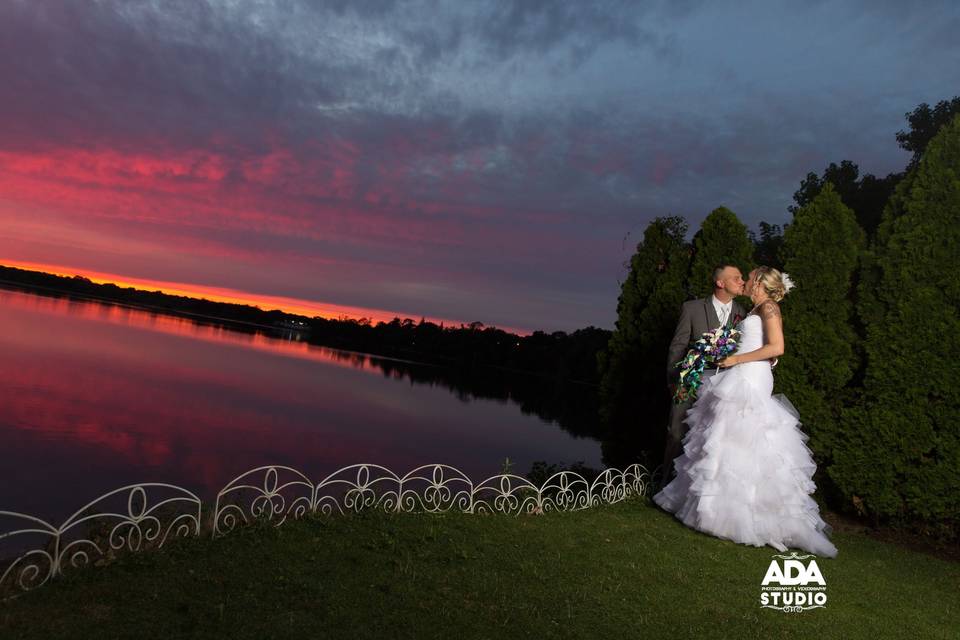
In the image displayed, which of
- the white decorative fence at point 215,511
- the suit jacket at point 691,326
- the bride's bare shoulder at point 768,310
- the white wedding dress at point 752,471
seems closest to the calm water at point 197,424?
the white decorative fence at point 215,511

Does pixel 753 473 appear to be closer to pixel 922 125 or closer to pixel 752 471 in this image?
pixel 752 471

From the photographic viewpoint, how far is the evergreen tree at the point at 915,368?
7121 mm

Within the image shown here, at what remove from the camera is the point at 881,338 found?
759 centimetres

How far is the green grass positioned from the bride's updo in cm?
249

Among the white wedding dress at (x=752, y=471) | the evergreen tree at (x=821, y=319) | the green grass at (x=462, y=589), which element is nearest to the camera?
the green grass at (x=462, y=589)

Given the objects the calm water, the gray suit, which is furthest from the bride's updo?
the calm water

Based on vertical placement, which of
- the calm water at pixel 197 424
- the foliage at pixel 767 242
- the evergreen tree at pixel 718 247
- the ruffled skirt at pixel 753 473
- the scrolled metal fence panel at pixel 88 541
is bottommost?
the calm water at pixel 197 424

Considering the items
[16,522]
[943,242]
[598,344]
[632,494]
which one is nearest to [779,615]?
[632,494]

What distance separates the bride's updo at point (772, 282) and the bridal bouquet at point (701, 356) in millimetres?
515

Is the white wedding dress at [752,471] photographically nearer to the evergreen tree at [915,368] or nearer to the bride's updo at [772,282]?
the bride's updo at [772,282]

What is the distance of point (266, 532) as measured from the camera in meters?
4.93

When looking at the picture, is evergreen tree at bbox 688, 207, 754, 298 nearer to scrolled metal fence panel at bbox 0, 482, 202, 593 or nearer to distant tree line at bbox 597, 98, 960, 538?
distant tree line at bbox 597, 98, 960, 538

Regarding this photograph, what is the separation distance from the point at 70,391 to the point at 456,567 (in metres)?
16.4

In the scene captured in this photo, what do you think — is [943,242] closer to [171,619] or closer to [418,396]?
[171,619]
